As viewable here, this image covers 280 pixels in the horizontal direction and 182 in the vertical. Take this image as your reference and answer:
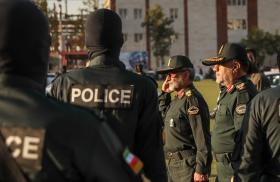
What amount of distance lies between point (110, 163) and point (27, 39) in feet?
1.65

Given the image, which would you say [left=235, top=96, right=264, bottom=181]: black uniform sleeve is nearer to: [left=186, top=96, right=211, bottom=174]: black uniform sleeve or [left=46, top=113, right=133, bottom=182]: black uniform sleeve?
[left=186, top=96, right=211, bottom=174]: black uniform sleeve

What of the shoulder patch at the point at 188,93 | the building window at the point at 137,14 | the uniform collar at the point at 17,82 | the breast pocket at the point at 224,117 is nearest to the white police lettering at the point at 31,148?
the uniform collar at the point at 17,82

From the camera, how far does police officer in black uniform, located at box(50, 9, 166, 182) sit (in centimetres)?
394

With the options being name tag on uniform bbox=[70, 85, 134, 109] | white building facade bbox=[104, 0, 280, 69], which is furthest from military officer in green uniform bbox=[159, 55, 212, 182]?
white building facade bbox=[104, 0, 280, 69]

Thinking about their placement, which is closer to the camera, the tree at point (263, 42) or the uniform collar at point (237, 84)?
the uniform collar at point (237, 84)

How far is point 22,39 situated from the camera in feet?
7.18

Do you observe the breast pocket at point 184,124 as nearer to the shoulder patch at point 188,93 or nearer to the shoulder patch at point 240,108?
the shoulder patch at point 188,93

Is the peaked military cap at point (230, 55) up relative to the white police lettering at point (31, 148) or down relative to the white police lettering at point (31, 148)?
up

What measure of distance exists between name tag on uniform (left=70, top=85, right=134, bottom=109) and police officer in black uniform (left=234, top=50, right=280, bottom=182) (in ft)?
2.89

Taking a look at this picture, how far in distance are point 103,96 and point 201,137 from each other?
220cm

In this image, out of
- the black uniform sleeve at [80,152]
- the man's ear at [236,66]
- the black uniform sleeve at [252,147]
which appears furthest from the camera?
the man's ear at [236,66]

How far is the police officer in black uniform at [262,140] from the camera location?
14.0 feet

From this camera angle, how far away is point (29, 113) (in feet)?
6.84

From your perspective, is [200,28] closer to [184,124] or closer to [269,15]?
[269,15]
